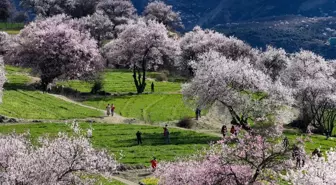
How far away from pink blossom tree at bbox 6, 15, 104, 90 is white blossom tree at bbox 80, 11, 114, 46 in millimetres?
58052

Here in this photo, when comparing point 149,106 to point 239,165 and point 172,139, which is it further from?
point 239,165

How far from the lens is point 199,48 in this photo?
4577 inches

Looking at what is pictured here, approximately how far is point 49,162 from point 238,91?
37762 millimetres

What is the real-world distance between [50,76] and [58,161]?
209 feet

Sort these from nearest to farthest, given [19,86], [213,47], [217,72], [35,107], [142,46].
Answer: [217,72] < [35,107] < [19,86] < [142,46] < [213,47]

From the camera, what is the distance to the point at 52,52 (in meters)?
89.6

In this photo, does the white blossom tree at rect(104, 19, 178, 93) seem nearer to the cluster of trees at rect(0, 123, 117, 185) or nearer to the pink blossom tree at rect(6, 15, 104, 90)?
the pink blossom tree at rect(6, 15, 104, 90)

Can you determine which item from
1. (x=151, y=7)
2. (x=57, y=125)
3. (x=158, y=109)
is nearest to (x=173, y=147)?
(x=57, y=125)

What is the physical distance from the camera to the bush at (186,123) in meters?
72.2

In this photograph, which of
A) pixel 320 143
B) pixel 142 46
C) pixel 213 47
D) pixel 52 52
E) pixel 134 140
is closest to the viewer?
pixel 134 140

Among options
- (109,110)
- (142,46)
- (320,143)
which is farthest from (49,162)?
A: (142,46)

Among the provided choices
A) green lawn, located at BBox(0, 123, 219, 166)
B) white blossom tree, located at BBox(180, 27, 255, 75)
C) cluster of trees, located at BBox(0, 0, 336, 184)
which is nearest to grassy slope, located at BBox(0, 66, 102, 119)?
green lawn, located at BBox(0, 123, 219, 166)

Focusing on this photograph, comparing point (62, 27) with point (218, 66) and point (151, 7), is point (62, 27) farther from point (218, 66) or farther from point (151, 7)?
point (151, 7)

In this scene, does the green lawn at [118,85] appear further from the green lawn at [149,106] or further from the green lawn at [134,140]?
the green lawn at [134,140]
